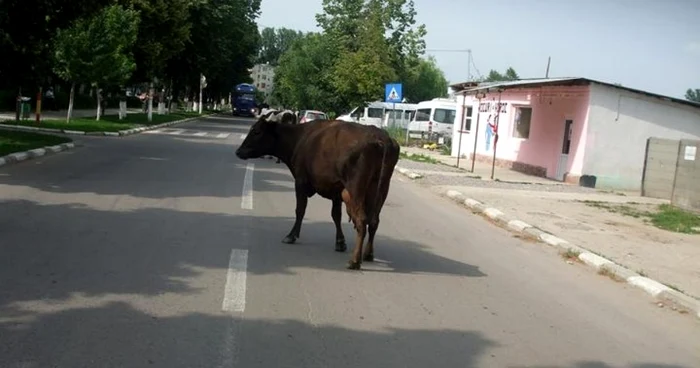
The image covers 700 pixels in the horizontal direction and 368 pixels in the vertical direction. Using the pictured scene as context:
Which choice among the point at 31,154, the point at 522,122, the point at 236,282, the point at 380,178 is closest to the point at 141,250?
the point at 236,282

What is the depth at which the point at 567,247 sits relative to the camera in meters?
10.4

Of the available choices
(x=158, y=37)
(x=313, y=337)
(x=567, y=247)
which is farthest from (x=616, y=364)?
(x=158, y=37)

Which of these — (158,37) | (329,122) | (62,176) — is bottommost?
(62,176)

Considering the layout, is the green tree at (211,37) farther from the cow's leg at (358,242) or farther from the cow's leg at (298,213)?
the cow's leg at (358,242)

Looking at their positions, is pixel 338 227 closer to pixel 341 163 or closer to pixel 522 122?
pixel 341 163

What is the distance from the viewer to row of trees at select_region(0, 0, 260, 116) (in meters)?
17.8

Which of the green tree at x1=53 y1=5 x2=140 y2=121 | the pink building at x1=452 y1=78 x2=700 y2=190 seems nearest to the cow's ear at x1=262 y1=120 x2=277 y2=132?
the pink building at x1=452 y1=78 x2=700 y2=190

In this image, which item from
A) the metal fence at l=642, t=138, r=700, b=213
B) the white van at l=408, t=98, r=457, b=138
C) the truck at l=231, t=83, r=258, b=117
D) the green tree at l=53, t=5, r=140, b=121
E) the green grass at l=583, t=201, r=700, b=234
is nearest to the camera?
the green grass at l=583, t=201, r=700, b=234

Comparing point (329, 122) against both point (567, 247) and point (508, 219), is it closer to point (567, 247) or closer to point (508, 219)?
point (567, 247)

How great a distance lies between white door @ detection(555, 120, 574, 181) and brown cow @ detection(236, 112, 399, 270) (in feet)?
51.0

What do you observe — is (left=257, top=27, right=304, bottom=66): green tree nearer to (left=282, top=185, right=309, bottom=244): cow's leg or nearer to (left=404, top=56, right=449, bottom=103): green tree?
(left=404, top=56, right=449, bottom=103): green tree

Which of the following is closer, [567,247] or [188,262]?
[188,262]

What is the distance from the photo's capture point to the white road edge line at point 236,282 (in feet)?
19.5

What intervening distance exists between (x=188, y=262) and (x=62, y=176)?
7433mm
